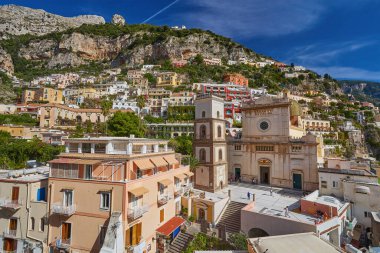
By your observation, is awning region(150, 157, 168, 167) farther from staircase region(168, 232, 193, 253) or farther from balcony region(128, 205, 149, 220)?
staircase region(168, 232, 193, 253)

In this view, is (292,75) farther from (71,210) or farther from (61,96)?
(71,210)

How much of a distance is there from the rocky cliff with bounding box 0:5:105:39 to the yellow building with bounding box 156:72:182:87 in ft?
394

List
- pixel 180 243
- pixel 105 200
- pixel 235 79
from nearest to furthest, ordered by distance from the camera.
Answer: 1. pixel 105 200
2. pixel 180 243
3. pixel 235 79

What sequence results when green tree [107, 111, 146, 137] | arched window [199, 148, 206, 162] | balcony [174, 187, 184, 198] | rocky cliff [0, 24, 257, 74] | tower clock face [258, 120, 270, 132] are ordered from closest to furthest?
balcony [174, 187, 184, 198] → arched window [199, 148, 206, 162] → tower clock face [258, 120, 270, 132] → green tree [107, 111, 146, 137] → rocky cliff [0, 24, 257, 74]

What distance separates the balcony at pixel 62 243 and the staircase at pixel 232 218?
504 inches

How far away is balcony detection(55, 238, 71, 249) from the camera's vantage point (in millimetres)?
16672

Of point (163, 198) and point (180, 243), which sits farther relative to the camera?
point (163, 198)

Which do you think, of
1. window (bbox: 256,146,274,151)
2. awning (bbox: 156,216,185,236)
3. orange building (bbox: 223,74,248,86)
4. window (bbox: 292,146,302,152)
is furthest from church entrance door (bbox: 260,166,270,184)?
orange building (bbox: 223,74,248,86)

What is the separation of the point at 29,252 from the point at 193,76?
9175 centimetres

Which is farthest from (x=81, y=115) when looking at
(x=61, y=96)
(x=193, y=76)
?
(x=193, y=76)

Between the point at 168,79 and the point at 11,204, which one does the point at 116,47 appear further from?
the point at 11,204

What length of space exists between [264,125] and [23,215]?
29019 mm

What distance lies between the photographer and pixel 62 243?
1681cm

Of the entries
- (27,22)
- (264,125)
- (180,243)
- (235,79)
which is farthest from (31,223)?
(27,22)
